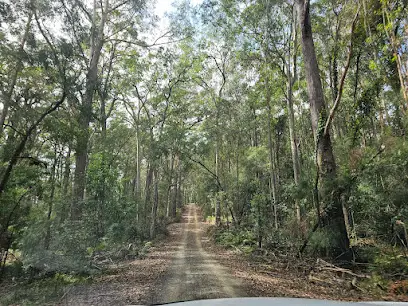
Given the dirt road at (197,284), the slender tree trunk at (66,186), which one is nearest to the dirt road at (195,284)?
the dirt road at (197,284)

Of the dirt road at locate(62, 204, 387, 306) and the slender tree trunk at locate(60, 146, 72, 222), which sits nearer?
the dirt road at locate(62, 204, 387, 306)

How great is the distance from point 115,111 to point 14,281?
55.2 feet

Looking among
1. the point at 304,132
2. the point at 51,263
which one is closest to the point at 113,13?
the point at 51,263

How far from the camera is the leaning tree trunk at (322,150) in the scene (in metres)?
7.99

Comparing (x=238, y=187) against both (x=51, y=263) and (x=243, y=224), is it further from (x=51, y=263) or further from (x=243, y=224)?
(x=51, y=263)

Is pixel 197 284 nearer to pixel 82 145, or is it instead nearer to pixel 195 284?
pixel 195 284

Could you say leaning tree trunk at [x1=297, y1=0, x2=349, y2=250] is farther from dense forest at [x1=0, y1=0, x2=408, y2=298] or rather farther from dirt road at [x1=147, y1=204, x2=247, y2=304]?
dirt road at [x1=147, y1=204, x2=247, y2=304]

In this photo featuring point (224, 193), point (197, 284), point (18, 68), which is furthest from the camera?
point (224, 193)

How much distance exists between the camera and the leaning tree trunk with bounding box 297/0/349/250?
7988 millimetres

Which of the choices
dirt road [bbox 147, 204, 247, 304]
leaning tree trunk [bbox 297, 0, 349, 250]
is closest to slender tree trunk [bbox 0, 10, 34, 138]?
dirt road [bbox 147, 204, 247, 304]

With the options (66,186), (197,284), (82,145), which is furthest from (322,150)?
(66,186)

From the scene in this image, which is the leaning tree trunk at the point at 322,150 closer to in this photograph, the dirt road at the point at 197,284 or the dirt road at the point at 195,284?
the dirt road at the point at 197,284

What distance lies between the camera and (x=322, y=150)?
844 cm

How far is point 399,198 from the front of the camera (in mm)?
8156
